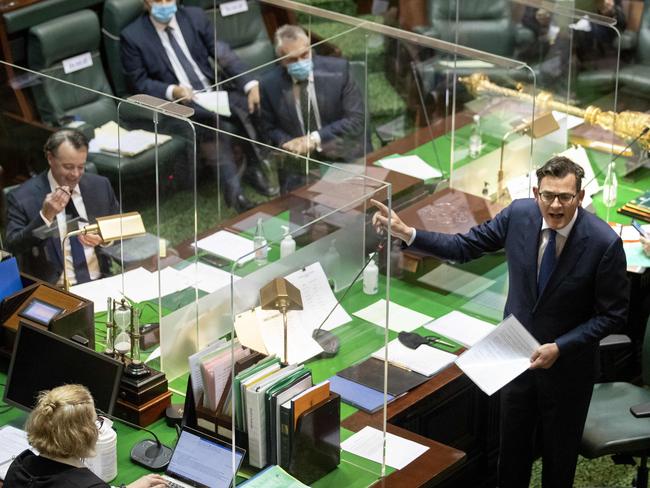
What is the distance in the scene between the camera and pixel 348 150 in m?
6.28

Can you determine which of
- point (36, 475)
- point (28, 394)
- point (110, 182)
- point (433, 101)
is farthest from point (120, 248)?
point (433, 101)

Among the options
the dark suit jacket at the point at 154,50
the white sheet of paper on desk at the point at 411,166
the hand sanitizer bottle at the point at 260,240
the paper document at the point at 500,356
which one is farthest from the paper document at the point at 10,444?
the dark suit jacket at the point at 154,50

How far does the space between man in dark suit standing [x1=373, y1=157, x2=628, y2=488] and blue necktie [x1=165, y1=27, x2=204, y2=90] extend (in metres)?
2.84

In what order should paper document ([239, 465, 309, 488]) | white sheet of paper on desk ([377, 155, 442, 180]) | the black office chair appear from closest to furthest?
paper document ([239, 465, 309, 488]) → the black office chair → white sheet of paper on desk ([377, 155, 442, 180])

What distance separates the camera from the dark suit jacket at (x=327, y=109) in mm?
6301

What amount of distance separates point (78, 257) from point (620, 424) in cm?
211

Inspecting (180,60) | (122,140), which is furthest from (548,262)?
(180,60)

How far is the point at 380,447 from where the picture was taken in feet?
13.8

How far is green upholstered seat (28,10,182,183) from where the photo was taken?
4664 millimetres

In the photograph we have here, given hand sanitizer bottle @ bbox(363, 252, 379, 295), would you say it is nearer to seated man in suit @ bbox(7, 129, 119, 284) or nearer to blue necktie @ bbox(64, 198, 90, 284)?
seated man in suit @ bbox(7, 129, 119, 284)

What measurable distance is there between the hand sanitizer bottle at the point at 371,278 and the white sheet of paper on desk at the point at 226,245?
561 mm

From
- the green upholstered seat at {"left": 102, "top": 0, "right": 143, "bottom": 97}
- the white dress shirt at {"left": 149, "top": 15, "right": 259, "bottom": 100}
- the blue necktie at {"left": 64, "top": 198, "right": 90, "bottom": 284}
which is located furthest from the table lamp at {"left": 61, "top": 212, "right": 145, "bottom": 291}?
the green upholstered seat at {"left": 102, "top": 0, "right": 143, "bottom": 97}

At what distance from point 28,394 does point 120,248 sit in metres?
0.70

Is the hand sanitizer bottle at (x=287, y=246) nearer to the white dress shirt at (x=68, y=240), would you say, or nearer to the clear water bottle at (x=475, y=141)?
the white dress shirt at (x=68, y=240)
